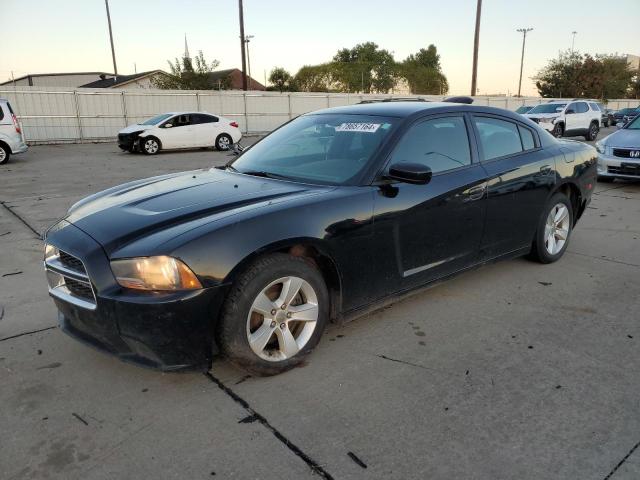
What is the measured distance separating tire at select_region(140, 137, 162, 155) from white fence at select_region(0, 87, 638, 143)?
7.45 meters

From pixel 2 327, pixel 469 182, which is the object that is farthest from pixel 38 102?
pixel 469 182

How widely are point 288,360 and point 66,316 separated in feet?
4.25

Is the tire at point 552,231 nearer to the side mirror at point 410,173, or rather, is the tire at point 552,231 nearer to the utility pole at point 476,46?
the side mirror at point 410,173

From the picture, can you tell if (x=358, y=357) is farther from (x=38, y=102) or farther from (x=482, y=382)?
(x=38, y=102)

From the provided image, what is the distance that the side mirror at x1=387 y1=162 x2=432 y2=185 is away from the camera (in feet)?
10.4

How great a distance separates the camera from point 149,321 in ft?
8.21

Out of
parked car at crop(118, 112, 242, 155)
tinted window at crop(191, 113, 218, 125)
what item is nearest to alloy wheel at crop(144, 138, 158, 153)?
parked car at crop(118, 112, 242, 155)

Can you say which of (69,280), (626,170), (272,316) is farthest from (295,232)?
(626,170)

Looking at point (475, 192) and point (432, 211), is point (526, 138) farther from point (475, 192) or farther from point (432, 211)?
point (432, 211)

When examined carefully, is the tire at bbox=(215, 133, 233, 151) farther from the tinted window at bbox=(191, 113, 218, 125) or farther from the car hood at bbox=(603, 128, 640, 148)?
the car hood at bbox=(603, 128, 640, 148)

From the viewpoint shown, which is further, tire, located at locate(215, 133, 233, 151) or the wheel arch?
tire, located at locate(215, 133, 233, 151)

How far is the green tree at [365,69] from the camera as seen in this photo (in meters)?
85.2

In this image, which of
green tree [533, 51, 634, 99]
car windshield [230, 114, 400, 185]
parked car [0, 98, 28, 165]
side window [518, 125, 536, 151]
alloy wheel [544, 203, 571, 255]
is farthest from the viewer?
green tree [533, 51, 634, 99]

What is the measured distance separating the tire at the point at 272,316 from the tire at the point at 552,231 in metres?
2.60
